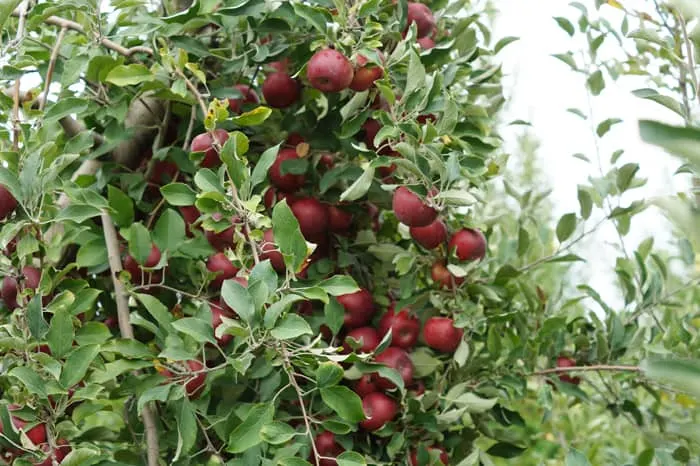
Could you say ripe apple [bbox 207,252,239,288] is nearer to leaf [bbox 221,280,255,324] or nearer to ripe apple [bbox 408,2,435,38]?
leaf [bbox 221,280,255,324]

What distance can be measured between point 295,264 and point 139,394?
0.97 ft

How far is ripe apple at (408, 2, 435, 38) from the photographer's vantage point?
1248 mm

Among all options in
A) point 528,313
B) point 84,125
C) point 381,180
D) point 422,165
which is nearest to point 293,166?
point 381,180

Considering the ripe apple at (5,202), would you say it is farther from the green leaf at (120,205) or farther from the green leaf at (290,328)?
the green leaf at (290,328)

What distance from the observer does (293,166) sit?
1188 millimetres

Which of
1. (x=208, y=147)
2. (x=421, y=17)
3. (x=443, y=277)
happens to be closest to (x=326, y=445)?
(x=443, y=277)

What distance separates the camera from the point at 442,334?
119 cm

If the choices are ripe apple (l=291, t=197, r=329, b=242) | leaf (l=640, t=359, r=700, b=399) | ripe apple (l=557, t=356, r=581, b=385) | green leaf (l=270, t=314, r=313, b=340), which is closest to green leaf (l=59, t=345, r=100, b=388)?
green leaf (l=270, t=314, r=313, b=340)

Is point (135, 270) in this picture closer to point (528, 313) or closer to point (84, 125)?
point (84, 125)

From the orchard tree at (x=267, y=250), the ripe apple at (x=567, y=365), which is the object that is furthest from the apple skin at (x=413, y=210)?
the ripe apple at (x=567, y=365)

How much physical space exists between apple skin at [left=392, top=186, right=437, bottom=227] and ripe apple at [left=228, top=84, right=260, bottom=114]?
302 mm

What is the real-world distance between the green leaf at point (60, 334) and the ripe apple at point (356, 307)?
1.26 ft

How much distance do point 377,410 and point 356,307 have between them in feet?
0.51

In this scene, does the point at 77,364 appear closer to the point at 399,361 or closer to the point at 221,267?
Result: the point at 221,267
